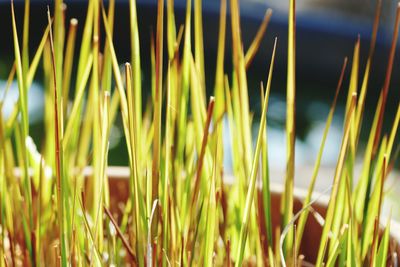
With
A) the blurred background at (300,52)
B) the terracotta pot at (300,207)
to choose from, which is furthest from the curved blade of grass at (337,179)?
the blurred background at (300,52)

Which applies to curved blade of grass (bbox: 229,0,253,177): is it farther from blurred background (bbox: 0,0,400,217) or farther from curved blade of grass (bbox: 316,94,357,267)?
blurred background (bbox: 0,0,400,217)

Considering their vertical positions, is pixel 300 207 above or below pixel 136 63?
below

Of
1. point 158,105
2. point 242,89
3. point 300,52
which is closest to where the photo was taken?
point 158,105

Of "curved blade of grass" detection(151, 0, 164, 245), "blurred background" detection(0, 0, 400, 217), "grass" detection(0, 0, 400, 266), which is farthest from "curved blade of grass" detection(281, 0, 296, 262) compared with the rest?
"blurred background" detection(0, 0, 400, 217)

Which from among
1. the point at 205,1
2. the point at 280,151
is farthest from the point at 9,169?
the point at 205,1

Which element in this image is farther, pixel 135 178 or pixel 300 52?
pixel 300 52

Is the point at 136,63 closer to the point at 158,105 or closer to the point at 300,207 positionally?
the point at 158,105

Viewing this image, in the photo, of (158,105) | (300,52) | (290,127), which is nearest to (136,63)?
(158,105)
